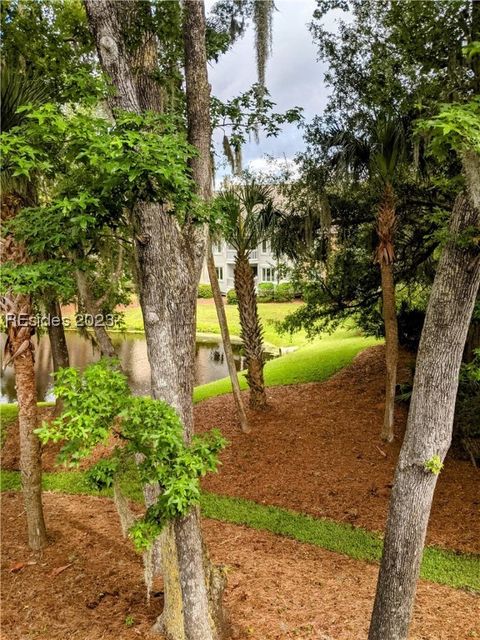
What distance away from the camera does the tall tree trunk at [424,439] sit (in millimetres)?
3938

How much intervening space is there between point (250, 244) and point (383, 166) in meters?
3.13

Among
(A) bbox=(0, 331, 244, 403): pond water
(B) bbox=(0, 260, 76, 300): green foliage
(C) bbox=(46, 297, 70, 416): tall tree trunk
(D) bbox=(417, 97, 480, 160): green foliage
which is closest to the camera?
(D) bbox=(417, 97, 480, 160): green foliage

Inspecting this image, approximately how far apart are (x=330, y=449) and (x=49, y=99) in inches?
285

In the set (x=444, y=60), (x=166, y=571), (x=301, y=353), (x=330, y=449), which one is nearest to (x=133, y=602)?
(x=166, y=571)

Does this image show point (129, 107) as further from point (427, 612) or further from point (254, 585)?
point (427, 612)

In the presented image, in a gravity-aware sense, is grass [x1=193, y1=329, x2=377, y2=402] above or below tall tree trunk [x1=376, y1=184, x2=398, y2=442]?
below

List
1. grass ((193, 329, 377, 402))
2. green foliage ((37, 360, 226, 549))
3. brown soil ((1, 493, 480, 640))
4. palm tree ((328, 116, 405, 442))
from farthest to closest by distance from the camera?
1. grass ((193, 329, 377, 402))
2. palm tree ((328, 116, 405, 442))
3. brown soil ((1, 493, 480, 640))
4. green foliage ((37, 360, 226, 549))

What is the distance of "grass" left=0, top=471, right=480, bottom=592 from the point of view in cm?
571

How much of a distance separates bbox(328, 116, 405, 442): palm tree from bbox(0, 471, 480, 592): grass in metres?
2.74

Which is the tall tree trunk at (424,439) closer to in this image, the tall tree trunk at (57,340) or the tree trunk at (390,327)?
the tree trunk at (390,327)

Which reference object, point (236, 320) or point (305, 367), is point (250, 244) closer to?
point (305, 367)

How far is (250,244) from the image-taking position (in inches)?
371

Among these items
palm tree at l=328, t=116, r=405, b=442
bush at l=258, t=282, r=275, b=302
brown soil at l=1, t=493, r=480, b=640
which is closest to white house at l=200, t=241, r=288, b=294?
bush at l=258, t=282, r=275, b=302

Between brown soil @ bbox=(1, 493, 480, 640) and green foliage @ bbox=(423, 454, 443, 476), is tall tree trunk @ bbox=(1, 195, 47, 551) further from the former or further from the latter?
green foliage @ bbox=(423, 454, 443, 476)
